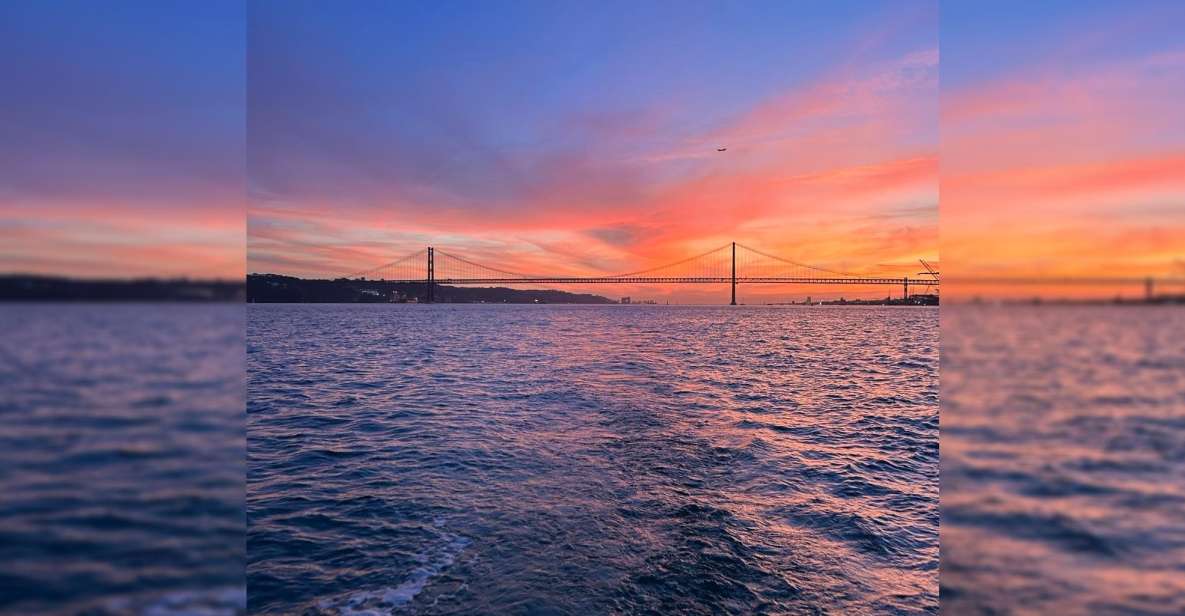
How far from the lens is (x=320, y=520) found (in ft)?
21.0

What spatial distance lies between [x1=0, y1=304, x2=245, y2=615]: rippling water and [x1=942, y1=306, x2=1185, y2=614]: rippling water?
10.8 ft

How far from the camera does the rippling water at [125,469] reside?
2.52m

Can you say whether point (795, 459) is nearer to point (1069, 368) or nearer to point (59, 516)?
point (1069, 368)

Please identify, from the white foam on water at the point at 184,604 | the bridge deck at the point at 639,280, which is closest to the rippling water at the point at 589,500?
the white foam on water at the point at 184,604

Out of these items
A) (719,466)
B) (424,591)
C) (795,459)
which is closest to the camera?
(424,591)

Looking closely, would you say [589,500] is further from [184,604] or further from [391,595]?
[184,604]

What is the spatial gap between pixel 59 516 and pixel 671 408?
1174 cm

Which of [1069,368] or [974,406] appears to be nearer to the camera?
[974,406]

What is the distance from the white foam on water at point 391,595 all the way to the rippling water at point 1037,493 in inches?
167

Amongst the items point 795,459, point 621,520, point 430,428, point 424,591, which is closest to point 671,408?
point 795,459

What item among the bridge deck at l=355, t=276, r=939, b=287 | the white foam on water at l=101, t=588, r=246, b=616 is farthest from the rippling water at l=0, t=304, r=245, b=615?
the bridge deck at l=355, t=276, r=939, b=287

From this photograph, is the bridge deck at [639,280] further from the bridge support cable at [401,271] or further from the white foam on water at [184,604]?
the white foam on water at [184,604]

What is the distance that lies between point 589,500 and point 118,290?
18.0 ft

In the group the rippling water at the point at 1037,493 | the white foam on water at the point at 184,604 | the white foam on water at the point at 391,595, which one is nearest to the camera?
the rippling water at the point at 1037,493
